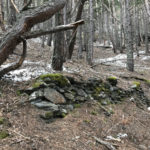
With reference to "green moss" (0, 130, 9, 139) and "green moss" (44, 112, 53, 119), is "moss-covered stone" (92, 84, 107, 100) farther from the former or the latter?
"green moss" (0, 130, 9, 139)

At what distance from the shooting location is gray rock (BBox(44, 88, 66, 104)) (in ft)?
15.0

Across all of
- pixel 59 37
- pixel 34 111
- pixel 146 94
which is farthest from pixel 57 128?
pixel 146 94

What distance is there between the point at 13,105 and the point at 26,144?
1.23 m

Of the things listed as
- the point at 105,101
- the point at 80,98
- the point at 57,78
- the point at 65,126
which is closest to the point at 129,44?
the point at 105,101

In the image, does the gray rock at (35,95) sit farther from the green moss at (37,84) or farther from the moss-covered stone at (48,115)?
the moss-covered stone at (48,115)

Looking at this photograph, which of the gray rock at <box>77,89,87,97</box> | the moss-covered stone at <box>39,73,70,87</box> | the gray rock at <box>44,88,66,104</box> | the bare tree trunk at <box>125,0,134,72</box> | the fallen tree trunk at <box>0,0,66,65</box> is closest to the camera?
the fallen tree trunk at <box>0,0,66,65</box>

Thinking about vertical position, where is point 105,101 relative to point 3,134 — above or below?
below

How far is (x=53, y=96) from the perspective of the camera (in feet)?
15.4

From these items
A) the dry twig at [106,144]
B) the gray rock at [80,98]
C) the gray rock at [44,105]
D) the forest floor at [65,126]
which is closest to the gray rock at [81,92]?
the gray rock at [80,98]

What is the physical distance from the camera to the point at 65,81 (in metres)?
5.32

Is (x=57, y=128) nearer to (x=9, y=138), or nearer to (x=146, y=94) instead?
(x=9, y=138)

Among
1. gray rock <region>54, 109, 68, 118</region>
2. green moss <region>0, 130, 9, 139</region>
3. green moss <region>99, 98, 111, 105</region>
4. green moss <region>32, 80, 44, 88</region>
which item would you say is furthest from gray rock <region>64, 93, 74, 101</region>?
green moss <region>0, 130, 9, 139</region>

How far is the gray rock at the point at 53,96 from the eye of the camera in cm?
459

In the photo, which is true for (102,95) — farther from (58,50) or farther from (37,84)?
(37,84)
